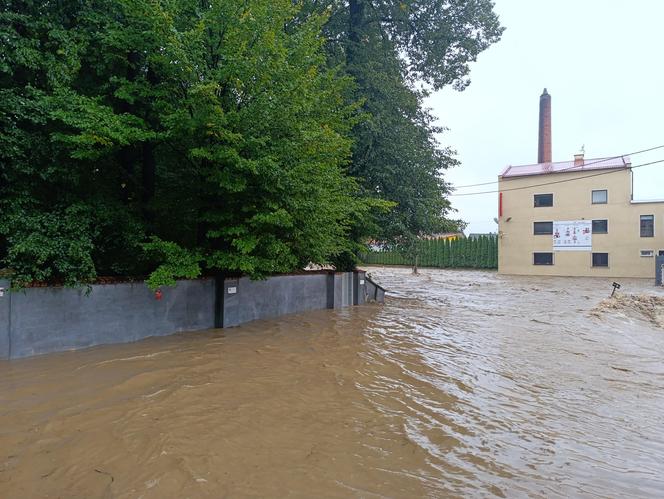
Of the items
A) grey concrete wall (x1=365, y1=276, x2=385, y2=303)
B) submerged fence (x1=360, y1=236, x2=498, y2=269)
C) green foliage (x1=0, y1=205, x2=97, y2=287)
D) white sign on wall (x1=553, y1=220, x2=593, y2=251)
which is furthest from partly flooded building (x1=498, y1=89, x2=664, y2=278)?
green foliage (x1=0, y1=205, x2=97, y2=287)

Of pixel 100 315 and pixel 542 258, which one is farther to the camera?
pixel 542 258

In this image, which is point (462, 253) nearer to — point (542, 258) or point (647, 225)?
point (542, 258)

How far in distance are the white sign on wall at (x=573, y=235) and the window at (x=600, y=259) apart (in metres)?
0.65

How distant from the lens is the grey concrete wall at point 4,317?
219 inches

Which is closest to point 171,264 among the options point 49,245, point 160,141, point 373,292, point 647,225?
point 49,245

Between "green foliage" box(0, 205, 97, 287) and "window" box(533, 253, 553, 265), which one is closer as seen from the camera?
"green foliage" box(0, 205, 97, 287)

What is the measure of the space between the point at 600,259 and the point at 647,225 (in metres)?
3.25

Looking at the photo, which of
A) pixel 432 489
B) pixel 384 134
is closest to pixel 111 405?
pixel 432 489

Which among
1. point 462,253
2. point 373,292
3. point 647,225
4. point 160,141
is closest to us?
point 160,141

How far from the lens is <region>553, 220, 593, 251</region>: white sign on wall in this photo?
2686cm

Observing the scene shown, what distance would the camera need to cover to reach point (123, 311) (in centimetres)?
691

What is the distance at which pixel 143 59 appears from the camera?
7836mm

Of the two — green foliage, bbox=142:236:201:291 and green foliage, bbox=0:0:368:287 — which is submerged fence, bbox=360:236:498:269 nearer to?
green foliage, bbox=0:0:368:287

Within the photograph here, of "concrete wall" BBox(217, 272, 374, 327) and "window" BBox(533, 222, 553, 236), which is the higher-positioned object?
"window" BBox(533, 222, 553, 236)
